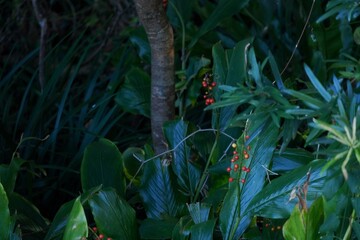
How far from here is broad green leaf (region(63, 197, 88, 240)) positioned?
1506 millimetres

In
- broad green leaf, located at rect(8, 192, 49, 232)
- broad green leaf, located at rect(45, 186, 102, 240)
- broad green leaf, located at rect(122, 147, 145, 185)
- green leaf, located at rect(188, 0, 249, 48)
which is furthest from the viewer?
green leaf, located at rect(188, 0, 249, 48)

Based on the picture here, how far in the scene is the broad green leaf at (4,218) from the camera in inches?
61.9

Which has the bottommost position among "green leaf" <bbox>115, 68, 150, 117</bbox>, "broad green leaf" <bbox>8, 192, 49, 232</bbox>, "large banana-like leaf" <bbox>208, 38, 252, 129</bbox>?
"broad green leaf" <bbox>8, 192, 49, 232</bbox>

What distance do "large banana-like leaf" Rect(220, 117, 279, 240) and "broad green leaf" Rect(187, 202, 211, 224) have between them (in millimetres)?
47

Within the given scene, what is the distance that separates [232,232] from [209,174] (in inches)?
12.6

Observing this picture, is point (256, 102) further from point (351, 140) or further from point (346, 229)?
point (346, 229)

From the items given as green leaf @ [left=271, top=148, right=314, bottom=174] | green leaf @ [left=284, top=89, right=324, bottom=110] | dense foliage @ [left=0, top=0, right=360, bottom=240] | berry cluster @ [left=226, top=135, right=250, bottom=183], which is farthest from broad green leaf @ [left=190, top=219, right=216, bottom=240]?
green leaf @ [left=284, top=89, right=324, bottom=110]

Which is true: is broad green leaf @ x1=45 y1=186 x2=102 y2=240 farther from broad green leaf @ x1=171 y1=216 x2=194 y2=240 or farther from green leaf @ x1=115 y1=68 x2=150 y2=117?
green leaf @ x1=115 y1=68 x2=150 y2=117

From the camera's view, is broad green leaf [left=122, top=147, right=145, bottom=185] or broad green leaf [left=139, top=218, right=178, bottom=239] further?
broad green leaf [left=122, top=147, right=145, bottom=185]

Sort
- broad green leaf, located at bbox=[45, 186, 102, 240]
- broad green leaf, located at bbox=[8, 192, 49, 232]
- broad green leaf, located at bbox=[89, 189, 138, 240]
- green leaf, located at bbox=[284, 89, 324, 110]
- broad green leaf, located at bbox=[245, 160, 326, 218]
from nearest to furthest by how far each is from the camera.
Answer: green leaf, located at bbox=[284, 89, 324, 110]
broad green leaf, located at bbox=[245, 160, 326, 218]
broad green leaf, located at bbox=[89, 189, 138, 240]
broad green leaf, located at bbox=[45, 186, 102, 240]
broad green leaf, located at bbox=[8, 192, 49, 232]

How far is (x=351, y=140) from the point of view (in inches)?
44.1

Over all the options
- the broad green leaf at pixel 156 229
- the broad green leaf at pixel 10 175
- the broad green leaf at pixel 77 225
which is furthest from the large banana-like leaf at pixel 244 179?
the broad green leaf at pixel 10 175

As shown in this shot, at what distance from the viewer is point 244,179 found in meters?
→ 1.68

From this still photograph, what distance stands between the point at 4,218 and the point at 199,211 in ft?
1.50
